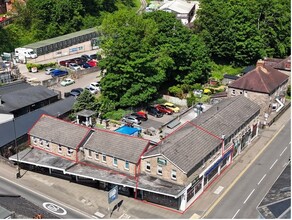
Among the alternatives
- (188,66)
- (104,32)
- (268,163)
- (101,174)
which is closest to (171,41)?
(188,66)

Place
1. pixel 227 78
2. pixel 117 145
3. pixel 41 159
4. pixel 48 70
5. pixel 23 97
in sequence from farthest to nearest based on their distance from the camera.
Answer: pixel 48 70 < pixel 227 78 < pixel 23 97 < pixel 41 159 < pixel 117 145

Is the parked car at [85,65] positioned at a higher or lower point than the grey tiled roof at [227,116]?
lower

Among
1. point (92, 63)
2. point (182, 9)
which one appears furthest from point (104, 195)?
point (182, 9)

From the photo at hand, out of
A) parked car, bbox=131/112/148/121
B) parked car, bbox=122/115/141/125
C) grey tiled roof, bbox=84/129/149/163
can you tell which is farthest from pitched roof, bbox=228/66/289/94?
grey tiled roof, bbox=84/129/149/163

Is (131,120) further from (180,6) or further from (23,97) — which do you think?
(180,6)

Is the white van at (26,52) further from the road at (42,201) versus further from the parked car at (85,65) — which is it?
the road at (42,201)

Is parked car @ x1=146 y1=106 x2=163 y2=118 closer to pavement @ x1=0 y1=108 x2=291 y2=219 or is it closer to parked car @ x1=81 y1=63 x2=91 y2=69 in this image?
pavement @ x1=0 y1=108 x2=291 y2=219

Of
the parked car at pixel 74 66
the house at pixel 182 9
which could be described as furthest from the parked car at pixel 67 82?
the house at pixel 182 9
